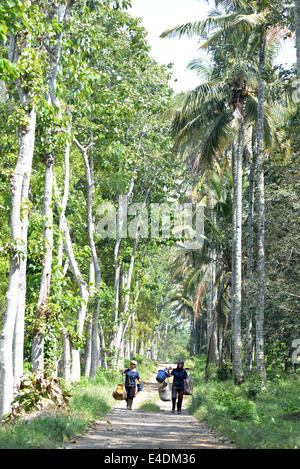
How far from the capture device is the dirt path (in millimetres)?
9594

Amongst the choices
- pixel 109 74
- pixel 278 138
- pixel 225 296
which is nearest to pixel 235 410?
pixel 109 74

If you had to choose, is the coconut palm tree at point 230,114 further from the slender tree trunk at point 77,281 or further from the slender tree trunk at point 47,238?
the slender tree trunk at point 47,238

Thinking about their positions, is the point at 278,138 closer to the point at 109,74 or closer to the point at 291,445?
the point at 109,74

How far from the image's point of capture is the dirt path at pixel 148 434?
9594mm

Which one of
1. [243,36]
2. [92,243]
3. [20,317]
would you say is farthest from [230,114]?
[20,317]

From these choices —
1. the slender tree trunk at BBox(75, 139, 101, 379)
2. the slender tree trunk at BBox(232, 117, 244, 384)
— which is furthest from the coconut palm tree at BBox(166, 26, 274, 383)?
the slender tree trunk at BBox(75, 139, 101, 379)

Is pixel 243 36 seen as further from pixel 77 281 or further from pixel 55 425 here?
pixel 55 425

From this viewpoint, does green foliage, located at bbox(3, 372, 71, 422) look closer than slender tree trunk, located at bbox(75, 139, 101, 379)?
Yes

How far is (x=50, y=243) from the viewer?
1348 cm

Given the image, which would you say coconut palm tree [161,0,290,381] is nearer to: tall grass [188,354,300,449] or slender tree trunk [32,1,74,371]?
tall grass [188,354,300,449]

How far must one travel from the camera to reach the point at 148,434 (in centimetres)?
1129

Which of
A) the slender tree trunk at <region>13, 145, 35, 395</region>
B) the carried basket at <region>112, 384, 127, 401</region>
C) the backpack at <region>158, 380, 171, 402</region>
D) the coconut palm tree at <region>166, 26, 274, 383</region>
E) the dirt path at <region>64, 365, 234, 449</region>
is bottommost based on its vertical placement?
the backpack at <region>158, 380, 171, 402</region>

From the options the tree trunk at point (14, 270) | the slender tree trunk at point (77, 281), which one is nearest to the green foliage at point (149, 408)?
the slender tree trunk at point (77, 281)
